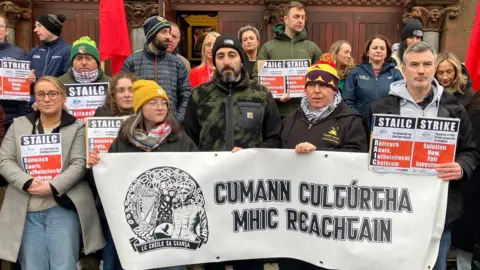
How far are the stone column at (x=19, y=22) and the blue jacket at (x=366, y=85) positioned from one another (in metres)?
7.15

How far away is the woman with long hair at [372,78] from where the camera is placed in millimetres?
5250

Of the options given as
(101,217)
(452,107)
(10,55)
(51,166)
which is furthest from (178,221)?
(10,55)

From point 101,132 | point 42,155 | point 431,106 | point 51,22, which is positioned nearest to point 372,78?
point 431,106

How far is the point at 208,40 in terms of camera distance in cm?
602

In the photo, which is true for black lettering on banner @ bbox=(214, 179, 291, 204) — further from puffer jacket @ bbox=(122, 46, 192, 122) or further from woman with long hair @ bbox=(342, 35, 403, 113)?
woman with long hair @ bbox=(342, 35, 403, 113)

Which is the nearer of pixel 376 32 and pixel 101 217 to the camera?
pixel 101 217

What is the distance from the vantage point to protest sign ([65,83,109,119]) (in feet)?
15.2

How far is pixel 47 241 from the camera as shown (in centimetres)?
378

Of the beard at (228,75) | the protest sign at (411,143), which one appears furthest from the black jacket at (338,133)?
the beard at (228,75)

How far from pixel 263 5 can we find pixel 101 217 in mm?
7126

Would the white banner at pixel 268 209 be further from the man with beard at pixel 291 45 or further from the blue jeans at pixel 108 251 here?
the man with beard at pixel 291 45

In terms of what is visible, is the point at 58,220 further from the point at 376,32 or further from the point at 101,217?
the point at 376,32

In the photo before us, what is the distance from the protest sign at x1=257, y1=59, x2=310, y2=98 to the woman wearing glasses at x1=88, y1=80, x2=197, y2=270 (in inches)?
78.6

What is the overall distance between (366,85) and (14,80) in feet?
12.5
